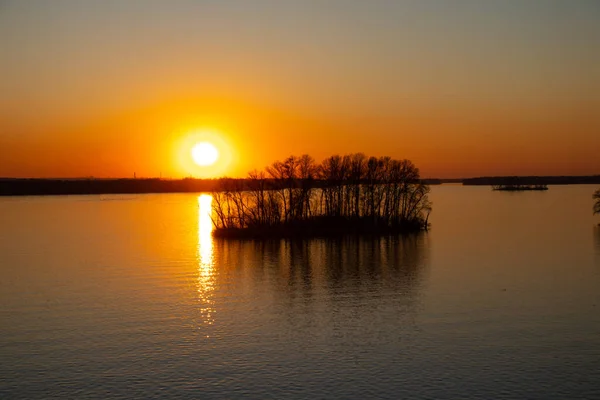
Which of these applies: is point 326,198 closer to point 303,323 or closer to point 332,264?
point 332,264

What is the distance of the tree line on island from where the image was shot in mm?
99875

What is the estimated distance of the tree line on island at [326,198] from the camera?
9988 centimetres

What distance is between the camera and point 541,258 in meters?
72.6

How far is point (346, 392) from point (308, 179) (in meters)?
78.5

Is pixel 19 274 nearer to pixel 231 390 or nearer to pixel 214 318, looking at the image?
pixel 214 318

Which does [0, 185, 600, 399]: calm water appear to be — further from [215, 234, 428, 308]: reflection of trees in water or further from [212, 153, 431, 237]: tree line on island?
[212, 153, 431, 237]: tree line on island

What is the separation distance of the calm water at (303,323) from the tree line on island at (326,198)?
18.4 metres

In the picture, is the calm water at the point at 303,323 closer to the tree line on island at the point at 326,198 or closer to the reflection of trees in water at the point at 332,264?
the reflection of trees in water at the point at 332,264

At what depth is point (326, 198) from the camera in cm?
10681

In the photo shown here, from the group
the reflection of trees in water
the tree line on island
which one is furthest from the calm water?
the tree line on island

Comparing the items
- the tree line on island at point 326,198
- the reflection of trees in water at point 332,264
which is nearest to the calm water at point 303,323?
Answer: the reflection of trees in water at point 332,264

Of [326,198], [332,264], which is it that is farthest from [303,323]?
[326,198]

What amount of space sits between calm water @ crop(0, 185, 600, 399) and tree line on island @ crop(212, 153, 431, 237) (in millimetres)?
18448

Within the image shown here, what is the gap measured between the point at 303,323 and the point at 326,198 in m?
66.5
